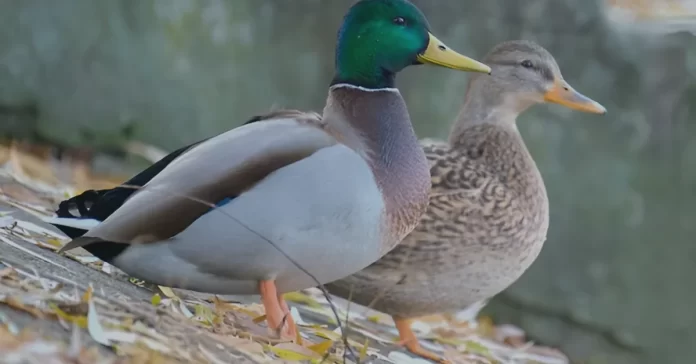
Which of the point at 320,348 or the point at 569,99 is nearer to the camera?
the point at 320,348

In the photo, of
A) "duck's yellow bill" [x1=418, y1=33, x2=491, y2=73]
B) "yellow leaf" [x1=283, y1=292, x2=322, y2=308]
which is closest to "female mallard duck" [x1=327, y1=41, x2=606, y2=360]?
"yellow leaf" [x1=283, y1=292, x2=322, y2=308]

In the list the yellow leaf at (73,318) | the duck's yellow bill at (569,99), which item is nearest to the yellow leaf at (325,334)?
the yellow leaf at (73,318)

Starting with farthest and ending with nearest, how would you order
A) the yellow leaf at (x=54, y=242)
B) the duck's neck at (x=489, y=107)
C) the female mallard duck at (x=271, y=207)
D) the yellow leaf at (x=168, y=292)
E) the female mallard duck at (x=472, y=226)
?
the duck's neck at (x=489, y=107)
the female mallard duck at (x=472, y=226)
the yellow leaf at (x=54, y=242)
the yellow leaf at (x=168, y=292)
the female mallard duck at (x=271, y=207)

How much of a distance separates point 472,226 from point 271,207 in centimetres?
104

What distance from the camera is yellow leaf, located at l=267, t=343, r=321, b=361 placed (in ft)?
7.92

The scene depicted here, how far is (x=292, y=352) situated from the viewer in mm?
2438

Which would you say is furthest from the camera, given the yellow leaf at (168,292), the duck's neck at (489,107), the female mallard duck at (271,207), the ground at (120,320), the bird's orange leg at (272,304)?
the duck's neck at (489,107)

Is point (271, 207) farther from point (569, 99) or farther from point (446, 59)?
point (569, 99)

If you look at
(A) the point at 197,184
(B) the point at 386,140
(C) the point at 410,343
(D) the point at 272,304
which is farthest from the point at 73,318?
(C) the point at 410,343

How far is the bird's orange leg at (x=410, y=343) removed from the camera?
3.28 metres

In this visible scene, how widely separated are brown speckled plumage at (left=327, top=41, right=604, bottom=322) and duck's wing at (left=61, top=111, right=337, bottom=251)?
0.82 metres

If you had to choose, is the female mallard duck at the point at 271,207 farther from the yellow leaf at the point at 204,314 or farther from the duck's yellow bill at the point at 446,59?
the duck's yellow bill at the point at 446,59

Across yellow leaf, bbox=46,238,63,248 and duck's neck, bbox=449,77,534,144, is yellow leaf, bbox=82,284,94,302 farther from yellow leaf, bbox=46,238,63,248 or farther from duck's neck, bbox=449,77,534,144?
duck's neck, bbox=449,77,534,144

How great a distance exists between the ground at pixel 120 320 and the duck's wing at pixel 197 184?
0.15 m
